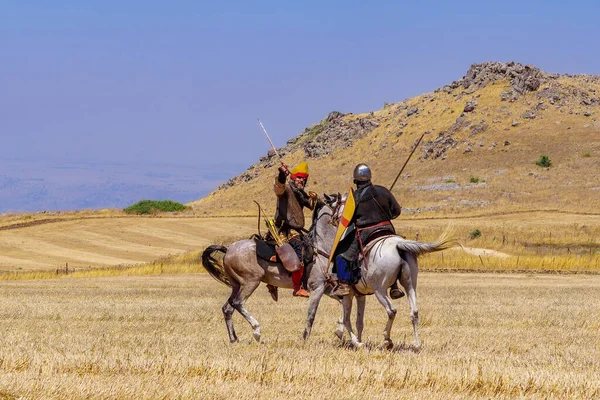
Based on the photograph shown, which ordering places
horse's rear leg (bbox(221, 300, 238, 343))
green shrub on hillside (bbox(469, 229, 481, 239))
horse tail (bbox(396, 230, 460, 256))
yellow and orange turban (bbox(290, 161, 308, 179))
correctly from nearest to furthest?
horse tail (bbox(396, 230, 460, 256)) < horse's rear leg (bbox(221, 300, 238, 343)) < yellow and orange turban (bbox(290, 161, 308, 179)) < green shrub on hillside (bbox(469, 229, 481, 239))

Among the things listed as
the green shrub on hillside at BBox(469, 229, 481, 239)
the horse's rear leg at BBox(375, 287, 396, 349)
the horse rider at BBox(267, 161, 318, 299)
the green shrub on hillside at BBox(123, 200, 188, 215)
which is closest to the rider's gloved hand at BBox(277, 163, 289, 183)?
the horse rider at BBox(267, 161, 318, 299)

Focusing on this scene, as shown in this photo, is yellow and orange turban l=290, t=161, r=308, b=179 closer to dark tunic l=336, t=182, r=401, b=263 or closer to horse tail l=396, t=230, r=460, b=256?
dark tunic l=336, t=182, r=401, b=263

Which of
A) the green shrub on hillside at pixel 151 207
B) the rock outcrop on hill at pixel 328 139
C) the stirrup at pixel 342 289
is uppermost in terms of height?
the rock outcrop on hill at pixel 328 139

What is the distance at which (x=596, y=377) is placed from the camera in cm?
1063

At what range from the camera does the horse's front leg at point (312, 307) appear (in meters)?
14.7

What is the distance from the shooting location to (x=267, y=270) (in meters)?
15.5

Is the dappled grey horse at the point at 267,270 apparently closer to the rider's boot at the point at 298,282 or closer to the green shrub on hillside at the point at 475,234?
the rider's boot at the point at 298,282

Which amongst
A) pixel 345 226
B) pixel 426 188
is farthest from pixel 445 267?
pixel 426 188

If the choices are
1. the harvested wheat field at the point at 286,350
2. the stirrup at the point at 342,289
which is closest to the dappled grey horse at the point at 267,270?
the stirrup at the point at 342,289

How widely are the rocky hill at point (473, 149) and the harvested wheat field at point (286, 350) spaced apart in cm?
5076

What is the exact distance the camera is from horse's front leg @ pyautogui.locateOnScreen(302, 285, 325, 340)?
14695mm

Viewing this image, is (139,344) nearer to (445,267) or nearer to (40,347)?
(40,347)

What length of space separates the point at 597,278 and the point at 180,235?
38.1m

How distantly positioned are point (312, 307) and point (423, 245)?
85.4 inches
